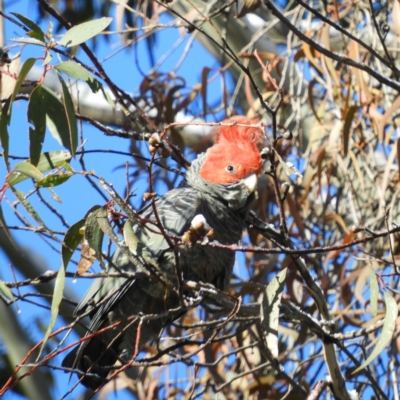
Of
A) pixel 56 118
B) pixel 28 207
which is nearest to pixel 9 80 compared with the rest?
pixel 56 118

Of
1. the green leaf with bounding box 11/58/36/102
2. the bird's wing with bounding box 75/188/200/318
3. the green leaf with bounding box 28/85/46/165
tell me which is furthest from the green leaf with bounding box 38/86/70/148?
the bird's wing with bounding box 75/188/200/318

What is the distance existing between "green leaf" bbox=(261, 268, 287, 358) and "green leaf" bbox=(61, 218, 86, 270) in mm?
436

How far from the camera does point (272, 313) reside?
1505 mm

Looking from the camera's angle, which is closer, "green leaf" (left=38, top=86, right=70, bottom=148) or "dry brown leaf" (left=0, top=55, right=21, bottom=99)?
"green leaf" (left=38, top=86, right=70, bottom=148)

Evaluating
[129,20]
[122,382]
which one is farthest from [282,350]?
[129,20]

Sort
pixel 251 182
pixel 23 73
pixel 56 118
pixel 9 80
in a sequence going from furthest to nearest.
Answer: pixel 251 182
pixel 9 80
pixel 56 118
pixel 23 73

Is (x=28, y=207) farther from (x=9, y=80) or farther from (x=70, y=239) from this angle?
(x=9, y=80)

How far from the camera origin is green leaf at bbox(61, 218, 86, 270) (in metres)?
1.38

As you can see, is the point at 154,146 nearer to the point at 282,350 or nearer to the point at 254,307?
the point at 254,307

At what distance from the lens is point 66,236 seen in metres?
1.39

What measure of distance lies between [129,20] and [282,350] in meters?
2.22

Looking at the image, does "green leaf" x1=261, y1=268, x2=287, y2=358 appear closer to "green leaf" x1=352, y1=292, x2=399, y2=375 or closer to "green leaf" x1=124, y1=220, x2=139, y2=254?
"green leaf" x1=352, y1=292, x2=399, y2=375

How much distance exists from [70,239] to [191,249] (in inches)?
26.4

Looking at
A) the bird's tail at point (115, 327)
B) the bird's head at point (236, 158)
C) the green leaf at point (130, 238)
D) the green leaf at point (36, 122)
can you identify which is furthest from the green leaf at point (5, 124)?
the bird's head at point (236, 158)
